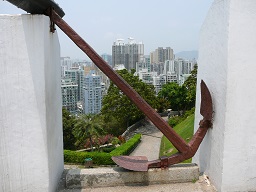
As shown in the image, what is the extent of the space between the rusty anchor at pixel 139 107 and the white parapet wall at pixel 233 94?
0.16 meters

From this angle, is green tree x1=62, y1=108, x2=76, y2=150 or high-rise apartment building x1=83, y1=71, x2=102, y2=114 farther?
high-rise apartment building x1=83, y1=71, x2=102, y2=114

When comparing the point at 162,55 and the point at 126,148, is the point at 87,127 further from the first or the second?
the point at 162,55

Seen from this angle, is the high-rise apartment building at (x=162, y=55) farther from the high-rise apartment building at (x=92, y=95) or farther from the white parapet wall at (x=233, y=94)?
the white parapet wall at (x=233, y=94)

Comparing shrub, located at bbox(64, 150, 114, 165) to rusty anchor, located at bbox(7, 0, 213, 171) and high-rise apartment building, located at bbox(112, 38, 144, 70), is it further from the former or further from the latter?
high-rise apartment building, located at bbox(112, 38, 144, 70)

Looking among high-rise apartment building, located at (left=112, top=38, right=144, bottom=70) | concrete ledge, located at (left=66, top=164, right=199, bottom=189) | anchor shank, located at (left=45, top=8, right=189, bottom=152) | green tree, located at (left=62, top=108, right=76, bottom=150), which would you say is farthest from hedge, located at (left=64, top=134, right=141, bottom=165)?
high-rise apartment building, located at (left=112, top=38, right=144, bottom=70)

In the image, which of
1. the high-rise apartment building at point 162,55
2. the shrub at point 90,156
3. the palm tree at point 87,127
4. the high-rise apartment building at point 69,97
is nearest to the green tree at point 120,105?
the palm tree at point 87,127

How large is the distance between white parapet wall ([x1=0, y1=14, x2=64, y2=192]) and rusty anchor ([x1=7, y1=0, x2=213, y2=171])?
0.21 metres

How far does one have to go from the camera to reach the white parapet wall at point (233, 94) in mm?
3391

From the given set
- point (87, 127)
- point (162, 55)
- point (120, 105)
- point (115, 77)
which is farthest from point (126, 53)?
point (115, 77)

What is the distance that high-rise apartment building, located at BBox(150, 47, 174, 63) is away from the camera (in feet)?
509

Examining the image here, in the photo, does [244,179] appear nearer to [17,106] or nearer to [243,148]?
[243,148]

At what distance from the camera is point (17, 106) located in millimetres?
3225

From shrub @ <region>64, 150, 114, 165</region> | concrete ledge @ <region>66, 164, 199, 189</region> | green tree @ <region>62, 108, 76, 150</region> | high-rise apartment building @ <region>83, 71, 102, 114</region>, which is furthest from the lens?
high-rise apartment building @ <region>83, 71, 102, 114</region>

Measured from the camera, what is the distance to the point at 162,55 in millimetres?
157625
